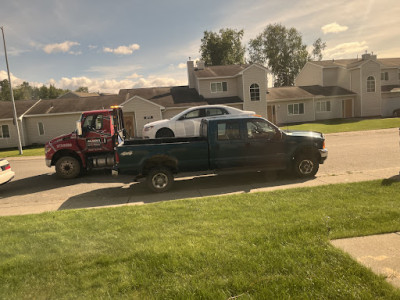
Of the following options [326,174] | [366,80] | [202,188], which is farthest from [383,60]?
[202,188]

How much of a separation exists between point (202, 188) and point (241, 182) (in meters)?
1.21

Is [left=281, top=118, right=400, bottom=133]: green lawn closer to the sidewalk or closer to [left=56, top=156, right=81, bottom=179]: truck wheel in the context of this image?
[left=56, top=156, right=81, bottom=179]: truck wheel

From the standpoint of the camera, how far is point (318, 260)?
361cm

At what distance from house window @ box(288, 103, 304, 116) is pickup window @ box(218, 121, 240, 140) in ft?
86.6

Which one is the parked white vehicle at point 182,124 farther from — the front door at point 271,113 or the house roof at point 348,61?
the house roof at point 348,61

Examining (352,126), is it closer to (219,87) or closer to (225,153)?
(219,87)

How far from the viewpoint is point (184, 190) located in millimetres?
8195

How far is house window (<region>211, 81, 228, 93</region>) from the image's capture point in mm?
31047

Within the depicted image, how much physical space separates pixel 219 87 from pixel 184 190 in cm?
2440

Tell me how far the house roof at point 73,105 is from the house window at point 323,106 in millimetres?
21909

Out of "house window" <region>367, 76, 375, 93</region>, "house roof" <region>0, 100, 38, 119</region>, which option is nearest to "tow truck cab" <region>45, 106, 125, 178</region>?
"house roof" <region>0, 100, 38, 119</region>

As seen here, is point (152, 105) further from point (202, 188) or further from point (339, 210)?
point (339, 210)

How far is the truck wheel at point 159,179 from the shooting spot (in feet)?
26.3

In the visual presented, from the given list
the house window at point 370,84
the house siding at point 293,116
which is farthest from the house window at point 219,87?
the house window at point 370,84
